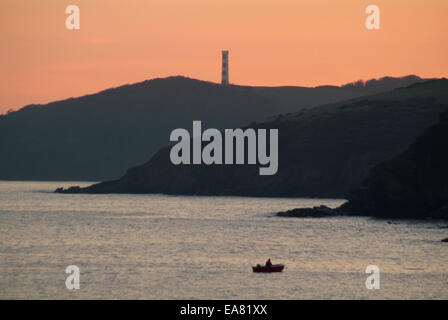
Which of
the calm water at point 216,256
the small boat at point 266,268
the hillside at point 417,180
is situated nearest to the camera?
the calm water at point 216,256

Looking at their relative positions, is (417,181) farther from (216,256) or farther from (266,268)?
(266,268)

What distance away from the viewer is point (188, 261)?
8825 cm

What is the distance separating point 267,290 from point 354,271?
1437 cm

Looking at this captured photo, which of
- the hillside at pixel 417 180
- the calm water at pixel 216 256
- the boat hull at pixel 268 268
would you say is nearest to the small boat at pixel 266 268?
the boat hull at pixel 268 268

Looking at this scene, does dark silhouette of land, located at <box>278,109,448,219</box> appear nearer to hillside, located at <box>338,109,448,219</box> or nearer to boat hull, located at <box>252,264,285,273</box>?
hillside, located at <box>338,109,448,219</box>

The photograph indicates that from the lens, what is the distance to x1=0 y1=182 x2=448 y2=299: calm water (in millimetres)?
69750

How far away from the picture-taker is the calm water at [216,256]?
229 feet

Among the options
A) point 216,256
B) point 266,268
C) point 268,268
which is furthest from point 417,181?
point 266,268

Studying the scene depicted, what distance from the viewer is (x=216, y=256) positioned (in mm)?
93188

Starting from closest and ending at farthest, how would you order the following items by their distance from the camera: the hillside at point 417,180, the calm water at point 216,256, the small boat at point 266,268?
the calm water at point 216,256, the small boat at point 266,268, the hillside at point 417,180

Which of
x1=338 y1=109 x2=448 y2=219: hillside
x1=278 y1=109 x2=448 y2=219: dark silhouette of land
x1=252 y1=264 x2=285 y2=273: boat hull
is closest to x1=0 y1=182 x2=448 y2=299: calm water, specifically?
x1=252 y1=264 x2=285 y2=273: boat hull

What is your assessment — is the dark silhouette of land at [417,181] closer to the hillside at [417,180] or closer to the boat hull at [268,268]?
the hillside at [417,180]
